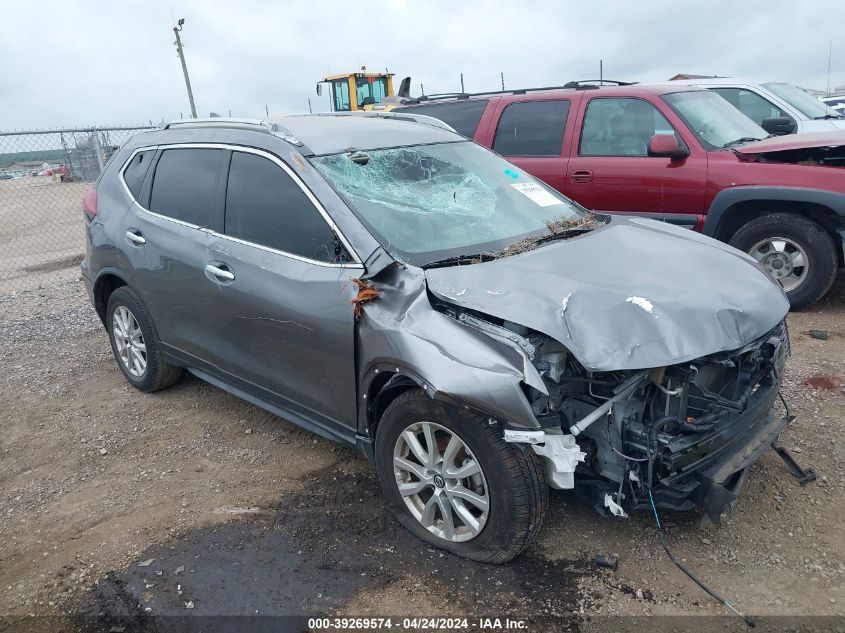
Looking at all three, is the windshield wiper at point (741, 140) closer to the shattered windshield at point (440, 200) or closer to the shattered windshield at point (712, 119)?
the shattered windshield at point (712, 119)

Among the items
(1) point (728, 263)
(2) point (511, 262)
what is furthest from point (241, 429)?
(1) point (728, 263)

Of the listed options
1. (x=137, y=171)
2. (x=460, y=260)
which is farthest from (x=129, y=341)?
(x=460, y=260)

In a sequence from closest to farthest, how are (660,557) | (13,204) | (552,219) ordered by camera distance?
(660,557), (552,219), (13,204)

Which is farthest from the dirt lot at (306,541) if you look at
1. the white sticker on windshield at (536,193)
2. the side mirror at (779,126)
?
the side mirror at (779,126)

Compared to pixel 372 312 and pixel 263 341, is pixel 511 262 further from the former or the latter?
pixel 263 341

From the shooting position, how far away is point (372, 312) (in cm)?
302

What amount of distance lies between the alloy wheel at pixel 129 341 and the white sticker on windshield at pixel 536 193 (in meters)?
2.75

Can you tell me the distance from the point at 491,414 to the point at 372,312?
2.45ft

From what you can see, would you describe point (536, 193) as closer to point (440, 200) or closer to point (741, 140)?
point (440, 200)

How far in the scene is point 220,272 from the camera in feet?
12.3

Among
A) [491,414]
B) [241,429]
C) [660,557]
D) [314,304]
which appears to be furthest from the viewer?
[241,429]

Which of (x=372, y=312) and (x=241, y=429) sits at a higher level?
(x=372, y=312)

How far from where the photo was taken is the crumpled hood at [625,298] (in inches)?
103

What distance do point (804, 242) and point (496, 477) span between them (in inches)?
170
